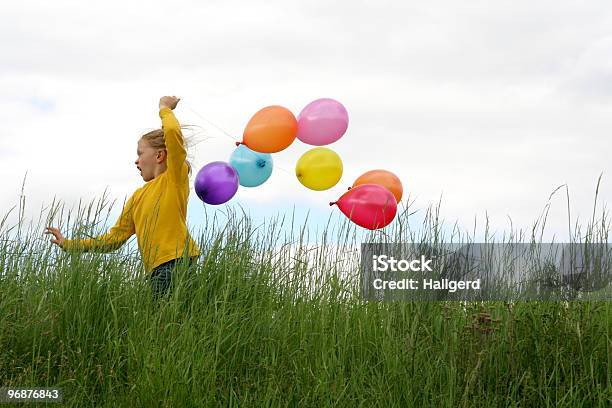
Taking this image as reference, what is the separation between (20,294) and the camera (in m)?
4.29

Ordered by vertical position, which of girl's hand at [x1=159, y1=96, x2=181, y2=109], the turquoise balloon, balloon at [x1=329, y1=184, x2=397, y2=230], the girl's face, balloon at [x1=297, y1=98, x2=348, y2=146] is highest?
balloon at [x1=297, y1=98, x2=348, y2=146]

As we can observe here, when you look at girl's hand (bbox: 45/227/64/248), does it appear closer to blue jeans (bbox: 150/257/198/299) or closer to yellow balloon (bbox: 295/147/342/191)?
blue jeans (bbox: 150/257/198/299)

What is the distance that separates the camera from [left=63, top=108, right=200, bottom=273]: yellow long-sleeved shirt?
4.54 metres

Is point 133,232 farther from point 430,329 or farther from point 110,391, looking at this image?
point 430,329

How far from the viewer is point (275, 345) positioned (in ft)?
12.8

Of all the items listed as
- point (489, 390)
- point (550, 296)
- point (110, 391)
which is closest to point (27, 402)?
point (110, 391)

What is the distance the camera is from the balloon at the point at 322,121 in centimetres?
598

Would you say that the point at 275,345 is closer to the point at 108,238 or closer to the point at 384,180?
the point at 108,238

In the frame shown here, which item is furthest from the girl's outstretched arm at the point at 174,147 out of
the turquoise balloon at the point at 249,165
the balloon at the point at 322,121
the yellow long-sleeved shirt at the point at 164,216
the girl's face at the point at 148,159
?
the balloon at the point at 322,121

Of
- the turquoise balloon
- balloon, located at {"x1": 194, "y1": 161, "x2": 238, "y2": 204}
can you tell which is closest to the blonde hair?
balloon, located at {"x1": 194, "y1": 161, "x2": 238, "y2": 204}

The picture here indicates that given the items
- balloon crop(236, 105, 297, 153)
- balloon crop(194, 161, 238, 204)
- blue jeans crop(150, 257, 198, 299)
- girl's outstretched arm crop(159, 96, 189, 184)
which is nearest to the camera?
blue jeans crop(150, 257, 198, 299)

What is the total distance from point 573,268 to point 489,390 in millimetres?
1244

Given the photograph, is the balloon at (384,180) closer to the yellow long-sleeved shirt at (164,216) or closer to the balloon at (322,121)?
the balloon at (322,121)

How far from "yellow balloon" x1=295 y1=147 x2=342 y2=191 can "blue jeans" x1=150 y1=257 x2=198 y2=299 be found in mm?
1782
